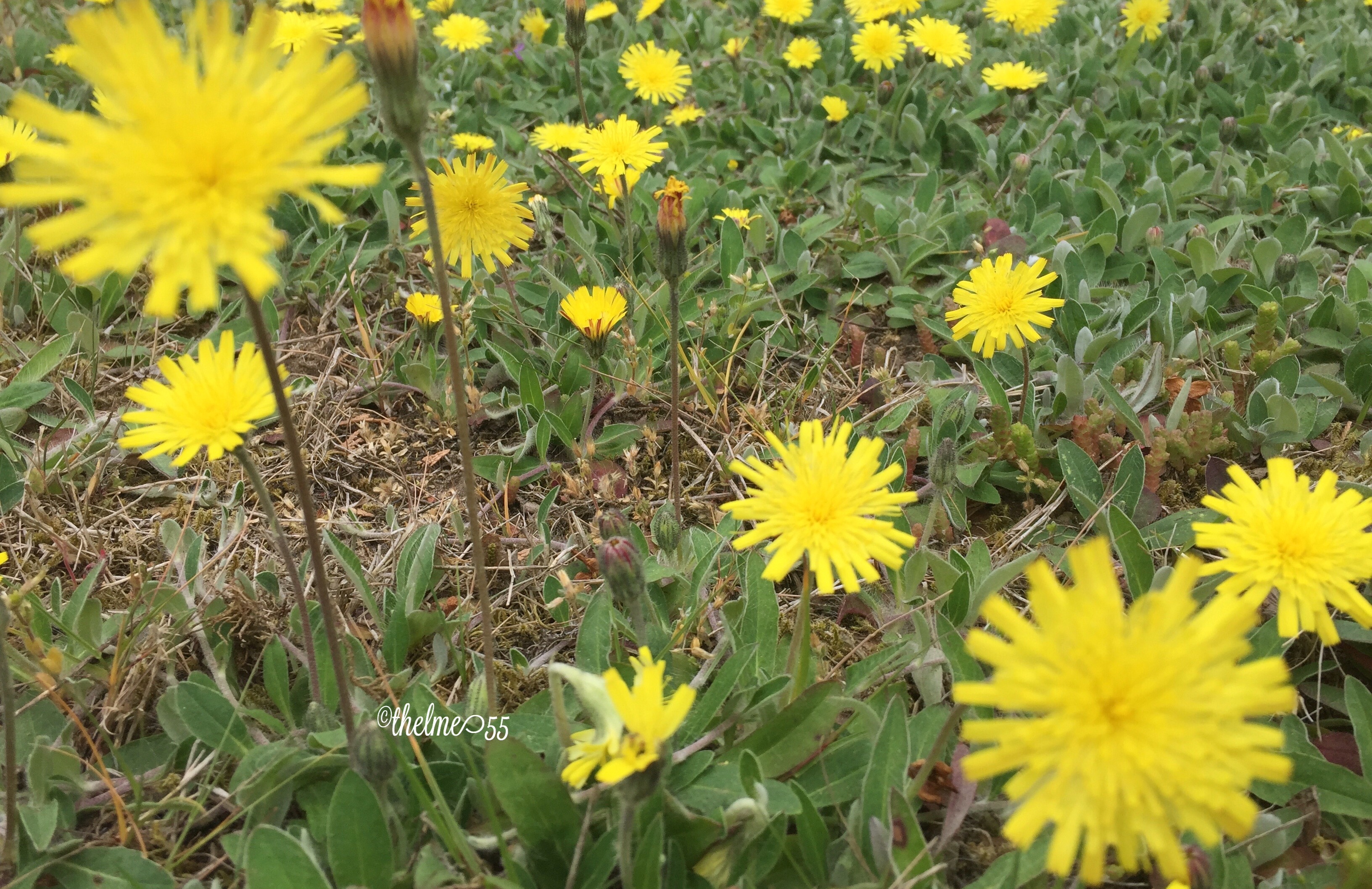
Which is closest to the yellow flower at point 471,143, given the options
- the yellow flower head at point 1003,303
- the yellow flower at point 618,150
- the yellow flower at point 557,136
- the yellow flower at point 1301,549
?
the yellow flower at point 557,136

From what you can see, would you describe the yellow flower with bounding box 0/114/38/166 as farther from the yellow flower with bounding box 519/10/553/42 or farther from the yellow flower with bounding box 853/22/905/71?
the yellow flower with bounding box 853/22/905/71

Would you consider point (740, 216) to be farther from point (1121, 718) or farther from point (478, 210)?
point (1121, 718)

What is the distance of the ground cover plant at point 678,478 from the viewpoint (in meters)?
1.10

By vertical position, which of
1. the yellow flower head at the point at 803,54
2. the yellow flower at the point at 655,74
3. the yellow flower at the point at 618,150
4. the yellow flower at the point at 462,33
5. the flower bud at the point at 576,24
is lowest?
the yellow flower at the point at 618,150

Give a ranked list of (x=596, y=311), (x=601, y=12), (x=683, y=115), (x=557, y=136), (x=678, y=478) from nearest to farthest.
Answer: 1. (x=678, y=478)
2. (x=596, y=311)
3. (x=557, y=136)
4. (x=683, y=115)
5. (x=601, y=12)

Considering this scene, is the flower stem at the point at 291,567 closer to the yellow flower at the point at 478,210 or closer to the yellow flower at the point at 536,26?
the yellow flower at the point at 478,210

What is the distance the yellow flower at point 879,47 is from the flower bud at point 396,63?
3.60 m

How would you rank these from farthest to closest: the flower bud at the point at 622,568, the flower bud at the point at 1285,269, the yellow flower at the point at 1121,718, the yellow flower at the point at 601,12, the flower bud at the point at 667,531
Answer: the yellow flower at the point at 601,12
the flower bud at the point at 1285,269
the flower bud at the point at 667,531
the flower bud at the point at 622,568
the yellow flower at the point at 1121,718

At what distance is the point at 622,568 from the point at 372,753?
54 centimetres

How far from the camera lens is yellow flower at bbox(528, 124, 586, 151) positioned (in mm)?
3623

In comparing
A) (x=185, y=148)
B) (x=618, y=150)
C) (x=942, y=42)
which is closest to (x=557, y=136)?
(x=618, y=150)

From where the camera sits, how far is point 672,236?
2006 mm

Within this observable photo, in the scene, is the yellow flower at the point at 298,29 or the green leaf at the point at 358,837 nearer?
the green leaf at the point at 358,837

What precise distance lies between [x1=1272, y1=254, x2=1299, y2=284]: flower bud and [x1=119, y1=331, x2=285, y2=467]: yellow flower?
3.23 m
